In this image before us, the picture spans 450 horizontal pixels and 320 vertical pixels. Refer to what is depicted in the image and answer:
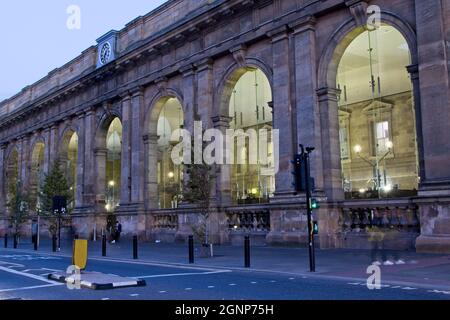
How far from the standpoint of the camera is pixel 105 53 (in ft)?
117

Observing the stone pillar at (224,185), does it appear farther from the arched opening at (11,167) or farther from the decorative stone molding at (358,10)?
the arched opening at (11,167)

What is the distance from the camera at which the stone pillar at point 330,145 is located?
21203mm

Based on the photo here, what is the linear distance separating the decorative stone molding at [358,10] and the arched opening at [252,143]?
12260 mm

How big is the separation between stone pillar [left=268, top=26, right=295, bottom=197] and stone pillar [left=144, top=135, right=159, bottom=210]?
35.8 ft

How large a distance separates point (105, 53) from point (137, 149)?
8.33 m

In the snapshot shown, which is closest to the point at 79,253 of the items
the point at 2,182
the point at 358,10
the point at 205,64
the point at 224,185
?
the point at 224,185

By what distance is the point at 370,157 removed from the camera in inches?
1239

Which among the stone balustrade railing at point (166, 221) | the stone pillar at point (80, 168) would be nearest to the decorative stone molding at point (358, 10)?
the stone balustrade railing at point (166, 221)

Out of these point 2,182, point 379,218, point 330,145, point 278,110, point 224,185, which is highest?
point 278,110

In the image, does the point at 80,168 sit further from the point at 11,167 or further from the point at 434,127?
the point at 434,127

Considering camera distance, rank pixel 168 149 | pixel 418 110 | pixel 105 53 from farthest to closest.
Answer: pixel 168 149
pixel 105 53
pixel 418 110

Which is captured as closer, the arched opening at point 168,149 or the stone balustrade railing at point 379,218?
the stone balustrade railing at point 379,218

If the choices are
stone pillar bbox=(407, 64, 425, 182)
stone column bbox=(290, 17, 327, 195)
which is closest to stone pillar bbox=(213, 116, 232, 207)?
stone column bbox=(290, 17, 327, 195)

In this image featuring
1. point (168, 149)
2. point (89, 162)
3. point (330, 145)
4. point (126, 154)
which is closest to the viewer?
point (330, 145)
